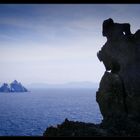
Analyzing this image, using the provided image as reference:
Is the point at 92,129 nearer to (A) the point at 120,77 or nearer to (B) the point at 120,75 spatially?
(A) the point at 120,77

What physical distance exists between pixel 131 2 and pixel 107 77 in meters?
25.6

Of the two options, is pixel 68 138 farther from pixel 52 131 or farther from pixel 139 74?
pixel 139 74

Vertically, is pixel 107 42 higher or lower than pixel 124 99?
higher

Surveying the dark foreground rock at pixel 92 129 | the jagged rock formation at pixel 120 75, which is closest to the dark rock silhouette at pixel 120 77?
the jagged rock formation at pixel 120 75

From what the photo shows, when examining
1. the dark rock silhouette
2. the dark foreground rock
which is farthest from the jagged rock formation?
the dark foreground rock

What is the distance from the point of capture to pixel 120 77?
90.0 feet

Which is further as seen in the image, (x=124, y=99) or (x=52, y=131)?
(x=124, y=99)

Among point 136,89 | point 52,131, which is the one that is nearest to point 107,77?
point 136,89

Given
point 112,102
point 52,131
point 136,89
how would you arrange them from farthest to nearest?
point 112,102 → point 136,89 → point 52,131

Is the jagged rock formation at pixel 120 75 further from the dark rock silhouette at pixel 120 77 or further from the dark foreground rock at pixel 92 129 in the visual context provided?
the dark foreground rock at pixel 92 129

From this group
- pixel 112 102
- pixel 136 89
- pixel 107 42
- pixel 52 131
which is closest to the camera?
pixel 52 131

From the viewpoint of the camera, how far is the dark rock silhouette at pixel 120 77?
85.1ft

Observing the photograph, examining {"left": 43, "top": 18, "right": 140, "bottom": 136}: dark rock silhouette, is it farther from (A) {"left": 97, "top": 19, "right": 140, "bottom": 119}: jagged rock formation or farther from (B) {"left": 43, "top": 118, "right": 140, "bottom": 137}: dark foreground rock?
(B) {"left": 43, "top": 118, "right": 140, "bottom": 137}: dark foreground rock

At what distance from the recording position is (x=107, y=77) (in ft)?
92.2
